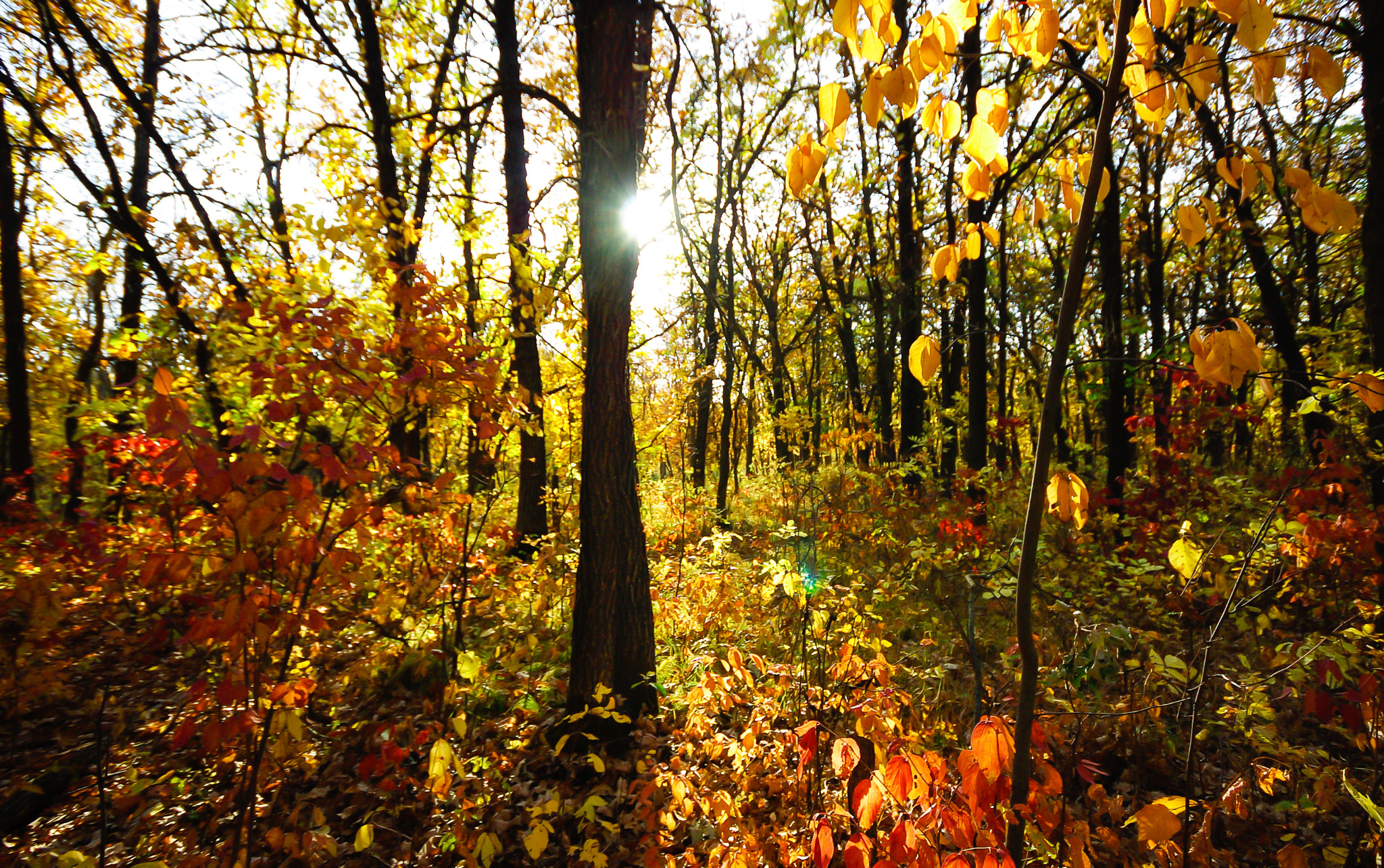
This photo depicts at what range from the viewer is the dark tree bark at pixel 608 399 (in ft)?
11.5

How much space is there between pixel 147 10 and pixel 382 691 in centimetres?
1177

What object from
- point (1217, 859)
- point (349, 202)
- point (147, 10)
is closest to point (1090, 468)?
point (1217, 859)

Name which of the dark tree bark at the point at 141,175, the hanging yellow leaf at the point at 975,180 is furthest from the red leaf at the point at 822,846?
the dark tree bark at the point at 141,175

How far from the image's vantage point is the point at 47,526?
537 centimetres

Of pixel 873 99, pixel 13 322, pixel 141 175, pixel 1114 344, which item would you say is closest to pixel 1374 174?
pixel 1114 344

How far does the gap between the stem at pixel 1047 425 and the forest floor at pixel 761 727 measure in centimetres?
9

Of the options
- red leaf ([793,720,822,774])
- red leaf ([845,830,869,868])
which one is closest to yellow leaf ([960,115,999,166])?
red leaf ([845,830,869,868])

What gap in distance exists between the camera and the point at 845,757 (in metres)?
1.77

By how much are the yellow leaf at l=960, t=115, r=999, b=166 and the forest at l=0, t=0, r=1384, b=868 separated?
0.04ft

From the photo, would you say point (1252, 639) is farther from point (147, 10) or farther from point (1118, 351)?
point (147, 10)

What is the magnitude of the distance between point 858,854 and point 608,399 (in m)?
2.68

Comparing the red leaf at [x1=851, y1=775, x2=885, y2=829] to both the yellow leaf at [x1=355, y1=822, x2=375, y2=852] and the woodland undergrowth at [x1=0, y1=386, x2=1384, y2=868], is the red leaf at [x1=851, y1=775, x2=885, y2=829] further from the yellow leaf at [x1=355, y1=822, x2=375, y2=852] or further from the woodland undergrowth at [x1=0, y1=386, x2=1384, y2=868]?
the yellow leaf at [x1=355, y1=822, x2=375, y2=852]

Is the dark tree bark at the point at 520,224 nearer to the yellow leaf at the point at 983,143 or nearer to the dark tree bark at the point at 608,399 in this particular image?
the dark tree bark at the point at 608,399

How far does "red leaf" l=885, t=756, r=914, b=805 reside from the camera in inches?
58.6
